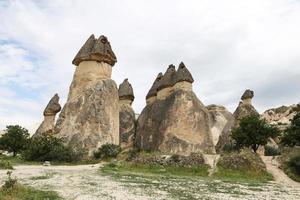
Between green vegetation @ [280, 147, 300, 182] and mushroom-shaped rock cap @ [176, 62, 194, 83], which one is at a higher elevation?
mushroom-shaped rock cap @ [176, 62, 194, 83]

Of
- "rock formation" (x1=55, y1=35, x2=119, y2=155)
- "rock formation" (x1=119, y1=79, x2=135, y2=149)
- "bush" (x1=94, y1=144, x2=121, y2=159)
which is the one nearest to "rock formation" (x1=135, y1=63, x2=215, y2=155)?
"rock formation" (x1=119, y1=79, x2=135, y2=149)

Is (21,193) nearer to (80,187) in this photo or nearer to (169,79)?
(80,187)

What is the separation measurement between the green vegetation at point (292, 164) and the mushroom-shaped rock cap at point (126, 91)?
65.5ft

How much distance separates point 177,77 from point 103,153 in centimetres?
1056

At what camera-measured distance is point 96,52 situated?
31156 mm

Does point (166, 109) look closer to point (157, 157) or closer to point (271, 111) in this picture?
point (157, 157)

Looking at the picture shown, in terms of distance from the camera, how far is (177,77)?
34125mm

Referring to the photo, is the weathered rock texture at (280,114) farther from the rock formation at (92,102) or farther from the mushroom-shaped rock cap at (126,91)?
the rock formation at (92,102)

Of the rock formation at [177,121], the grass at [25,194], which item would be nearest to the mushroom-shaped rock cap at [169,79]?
the rock formation at [177,121]

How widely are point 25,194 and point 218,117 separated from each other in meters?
41.4

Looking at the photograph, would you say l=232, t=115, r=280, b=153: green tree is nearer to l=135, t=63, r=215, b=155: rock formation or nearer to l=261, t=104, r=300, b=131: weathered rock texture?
l=135, t=63, r=215, b=155: rock formation

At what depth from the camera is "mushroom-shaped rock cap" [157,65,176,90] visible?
35.3m

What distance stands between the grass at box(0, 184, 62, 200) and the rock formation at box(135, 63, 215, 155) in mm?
20278

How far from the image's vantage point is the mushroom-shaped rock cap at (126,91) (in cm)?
4050
